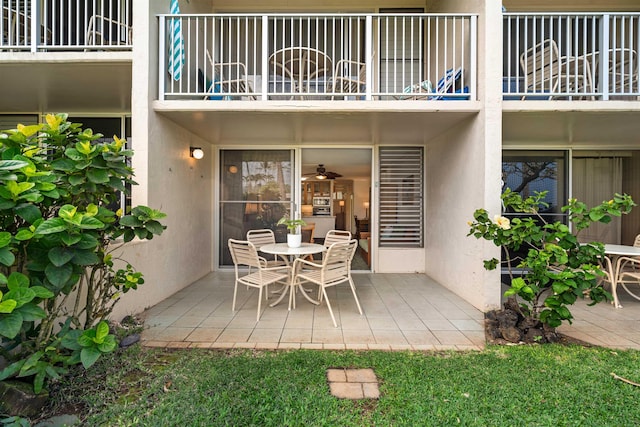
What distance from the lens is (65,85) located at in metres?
3.81

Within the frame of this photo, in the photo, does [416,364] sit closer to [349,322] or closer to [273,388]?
[349,322]

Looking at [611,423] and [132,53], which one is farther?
[132,53]

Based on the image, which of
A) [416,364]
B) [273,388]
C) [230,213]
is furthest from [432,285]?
[230,213]

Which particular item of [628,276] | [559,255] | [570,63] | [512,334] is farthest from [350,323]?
[628,276]

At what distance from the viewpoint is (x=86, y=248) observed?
155 centimetres

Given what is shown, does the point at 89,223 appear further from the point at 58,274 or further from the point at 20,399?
the point at 20,399

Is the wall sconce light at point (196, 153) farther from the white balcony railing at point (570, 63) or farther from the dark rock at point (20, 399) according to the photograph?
the white balcony railing at point (570, 63)

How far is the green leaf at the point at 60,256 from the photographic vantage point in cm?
145

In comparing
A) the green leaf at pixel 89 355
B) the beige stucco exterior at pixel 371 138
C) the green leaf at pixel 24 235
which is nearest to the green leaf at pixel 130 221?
the green leaf at pixel 24 235

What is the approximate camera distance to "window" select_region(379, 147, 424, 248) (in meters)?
5.34

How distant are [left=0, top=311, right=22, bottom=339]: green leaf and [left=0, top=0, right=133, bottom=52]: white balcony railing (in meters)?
3.15

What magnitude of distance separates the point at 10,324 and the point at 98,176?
87 centimetres

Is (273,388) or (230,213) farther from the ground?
(230,213)

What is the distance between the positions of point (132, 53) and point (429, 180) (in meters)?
4.70
